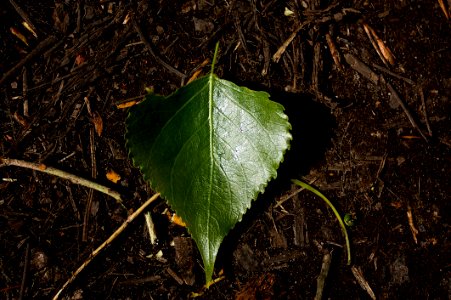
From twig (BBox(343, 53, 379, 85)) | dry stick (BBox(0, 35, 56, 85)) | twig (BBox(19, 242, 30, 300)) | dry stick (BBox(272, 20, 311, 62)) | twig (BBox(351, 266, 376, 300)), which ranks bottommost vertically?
twig (BBox(351, 266, 376, 300))

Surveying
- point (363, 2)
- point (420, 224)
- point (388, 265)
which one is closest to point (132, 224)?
point (388, 265)

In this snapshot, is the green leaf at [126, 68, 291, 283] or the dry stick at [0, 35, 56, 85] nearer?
the green leaf at [126, 68, 291, 283]

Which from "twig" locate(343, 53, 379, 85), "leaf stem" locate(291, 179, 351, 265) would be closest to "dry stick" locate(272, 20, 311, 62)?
"twig" locate(343, 53, 379, 85)

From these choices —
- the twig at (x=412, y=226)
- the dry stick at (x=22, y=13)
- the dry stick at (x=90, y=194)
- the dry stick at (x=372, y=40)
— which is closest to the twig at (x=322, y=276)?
the twig at (x=412, y=226)

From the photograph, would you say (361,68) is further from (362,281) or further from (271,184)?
(362,281)

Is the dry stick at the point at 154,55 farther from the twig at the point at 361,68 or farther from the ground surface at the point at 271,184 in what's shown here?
the twig at the point at 361,68

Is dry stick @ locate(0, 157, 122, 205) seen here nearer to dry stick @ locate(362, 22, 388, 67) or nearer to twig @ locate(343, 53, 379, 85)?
twig @ locate(343, 53, 379, 85)

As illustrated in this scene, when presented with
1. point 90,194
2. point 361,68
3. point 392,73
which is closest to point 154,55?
point 90,194
